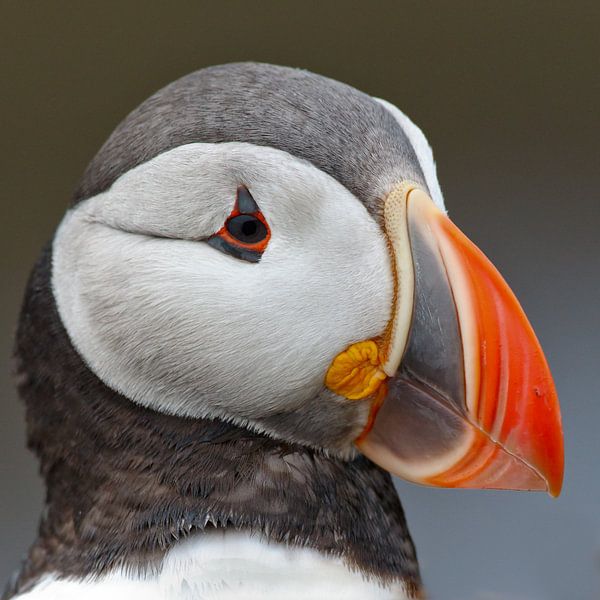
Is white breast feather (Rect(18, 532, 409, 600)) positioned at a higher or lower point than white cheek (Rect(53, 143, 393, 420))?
lower

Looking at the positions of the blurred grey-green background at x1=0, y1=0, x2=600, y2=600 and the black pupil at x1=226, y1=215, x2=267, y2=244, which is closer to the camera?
the black pupil at x1=226, y1=215, x2=267, y2=244

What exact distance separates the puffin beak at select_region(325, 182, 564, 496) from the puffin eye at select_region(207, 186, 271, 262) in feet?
0.70

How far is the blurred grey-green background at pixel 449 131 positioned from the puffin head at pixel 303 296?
2820 millimetres

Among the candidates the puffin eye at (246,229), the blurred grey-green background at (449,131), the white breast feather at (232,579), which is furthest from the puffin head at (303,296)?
the blurred grey-green background at (449,131)

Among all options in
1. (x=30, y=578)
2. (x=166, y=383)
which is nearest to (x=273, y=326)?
(x=166, y=383)

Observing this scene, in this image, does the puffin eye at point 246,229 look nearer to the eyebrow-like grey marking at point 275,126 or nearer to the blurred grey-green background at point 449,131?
the eyebrow-like grey marking at point 275,126

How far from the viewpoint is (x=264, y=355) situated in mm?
1915

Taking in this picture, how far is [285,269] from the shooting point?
1.87 m

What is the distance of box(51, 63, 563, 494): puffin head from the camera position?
1859 millimetres

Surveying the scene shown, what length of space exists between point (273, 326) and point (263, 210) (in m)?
0.20

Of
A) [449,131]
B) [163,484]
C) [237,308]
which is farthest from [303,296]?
[449,131]

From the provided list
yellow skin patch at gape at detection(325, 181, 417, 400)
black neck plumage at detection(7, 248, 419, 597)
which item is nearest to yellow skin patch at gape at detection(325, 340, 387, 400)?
yellow skin patch at gape at detection(325, 181, 417, 400)

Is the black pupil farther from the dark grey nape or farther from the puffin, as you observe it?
the dark grey nape

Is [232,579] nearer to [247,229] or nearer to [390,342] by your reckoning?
[390,342]
